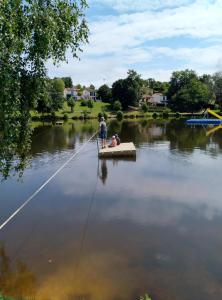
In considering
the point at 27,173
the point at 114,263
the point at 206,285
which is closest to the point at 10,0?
the point at 114,263

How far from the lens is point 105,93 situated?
464 ft

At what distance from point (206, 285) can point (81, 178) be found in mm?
13464

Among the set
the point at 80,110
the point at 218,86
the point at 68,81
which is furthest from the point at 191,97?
the point at 68,81

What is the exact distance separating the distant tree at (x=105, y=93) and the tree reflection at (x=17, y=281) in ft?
424

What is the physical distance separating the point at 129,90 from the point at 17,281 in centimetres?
11541

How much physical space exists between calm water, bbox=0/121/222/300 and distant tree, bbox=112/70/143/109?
329ft

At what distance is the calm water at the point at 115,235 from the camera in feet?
32.8

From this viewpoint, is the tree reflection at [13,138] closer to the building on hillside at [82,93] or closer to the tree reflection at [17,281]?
the tree reflection at [17,281]

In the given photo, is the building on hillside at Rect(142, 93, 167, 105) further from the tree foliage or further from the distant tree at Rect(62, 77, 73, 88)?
the distant tree at Rect(62, 77, 73, 88)

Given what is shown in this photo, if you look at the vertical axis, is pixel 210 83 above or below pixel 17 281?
above

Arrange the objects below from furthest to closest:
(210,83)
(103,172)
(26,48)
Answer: (210,83), (103,172), (26,48)

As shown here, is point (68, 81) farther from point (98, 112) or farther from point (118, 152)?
point (118, 152)

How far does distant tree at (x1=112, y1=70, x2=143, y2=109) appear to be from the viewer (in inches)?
4828

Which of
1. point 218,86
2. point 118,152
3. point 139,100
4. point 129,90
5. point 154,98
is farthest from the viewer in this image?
point 154,98
